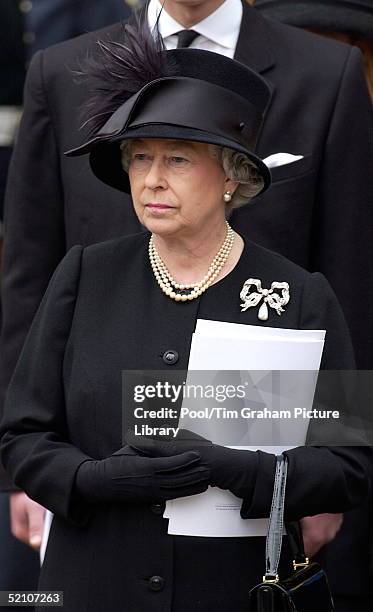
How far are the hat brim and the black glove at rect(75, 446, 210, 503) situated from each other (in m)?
0.67

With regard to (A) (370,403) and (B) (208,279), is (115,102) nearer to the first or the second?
(B) (208,279)

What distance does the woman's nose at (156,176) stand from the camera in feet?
10.9

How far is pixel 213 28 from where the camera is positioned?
4137mm

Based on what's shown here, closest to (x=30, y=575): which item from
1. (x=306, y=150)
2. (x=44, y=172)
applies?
(x=44, y=172)

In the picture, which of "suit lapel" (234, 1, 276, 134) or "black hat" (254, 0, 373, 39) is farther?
"black hat" (254, 0, 373, 39)

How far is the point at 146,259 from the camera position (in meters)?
Answer: 3.55

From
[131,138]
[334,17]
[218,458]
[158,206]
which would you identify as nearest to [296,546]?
[218,458]

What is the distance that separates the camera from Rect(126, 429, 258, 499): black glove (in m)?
3.24

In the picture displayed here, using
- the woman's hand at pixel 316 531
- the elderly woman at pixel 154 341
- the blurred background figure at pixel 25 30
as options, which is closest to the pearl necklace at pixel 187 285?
the elderly woman at pixel 154 341

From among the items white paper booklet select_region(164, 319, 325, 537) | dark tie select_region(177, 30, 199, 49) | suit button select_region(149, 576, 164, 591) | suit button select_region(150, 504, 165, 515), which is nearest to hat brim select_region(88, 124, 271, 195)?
white paper booklet select_region(164, 319, 325, 537)

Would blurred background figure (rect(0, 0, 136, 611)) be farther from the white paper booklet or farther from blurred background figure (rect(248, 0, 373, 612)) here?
the white paper booklet

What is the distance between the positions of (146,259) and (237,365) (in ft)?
1.17

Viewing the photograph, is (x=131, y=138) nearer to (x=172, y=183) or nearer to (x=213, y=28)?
(x=172, y=183)

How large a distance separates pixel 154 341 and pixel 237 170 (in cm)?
43
